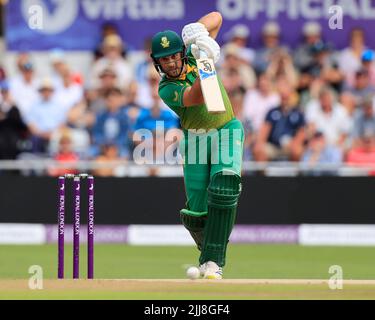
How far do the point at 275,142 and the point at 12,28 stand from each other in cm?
355

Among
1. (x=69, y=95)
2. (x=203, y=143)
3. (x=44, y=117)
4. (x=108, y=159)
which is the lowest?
(x=203, y=143)

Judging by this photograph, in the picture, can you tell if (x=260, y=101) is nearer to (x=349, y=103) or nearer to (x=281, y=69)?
(x=281, y=69)

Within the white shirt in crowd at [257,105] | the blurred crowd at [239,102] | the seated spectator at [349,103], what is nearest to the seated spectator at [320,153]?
the blurred crowd at [239,102]

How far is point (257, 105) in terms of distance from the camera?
44.0ft

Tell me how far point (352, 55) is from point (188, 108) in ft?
22.0

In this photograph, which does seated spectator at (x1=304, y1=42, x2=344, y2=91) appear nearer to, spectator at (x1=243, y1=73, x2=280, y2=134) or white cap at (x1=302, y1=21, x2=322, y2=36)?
white cap at (x1=302, y1=21, x2=322, y2=36)

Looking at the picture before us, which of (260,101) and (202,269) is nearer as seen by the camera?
(202,269)

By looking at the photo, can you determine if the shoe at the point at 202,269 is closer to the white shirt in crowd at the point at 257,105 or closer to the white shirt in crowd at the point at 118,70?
the white shirt in crowd at the point at 257,105

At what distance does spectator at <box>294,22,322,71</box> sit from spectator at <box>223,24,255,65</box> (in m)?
0.55

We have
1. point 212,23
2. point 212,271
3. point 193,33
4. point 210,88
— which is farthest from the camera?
point 212,23

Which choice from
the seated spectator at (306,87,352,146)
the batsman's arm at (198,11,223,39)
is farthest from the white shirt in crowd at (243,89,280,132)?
the batsman's arm at (198,11,223,39)

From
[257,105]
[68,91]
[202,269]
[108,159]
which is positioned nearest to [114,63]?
[68,91]

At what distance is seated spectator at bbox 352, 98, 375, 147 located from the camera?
42.8 feet

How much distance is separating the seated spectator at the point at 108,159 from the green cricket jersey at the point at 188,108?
508cm
